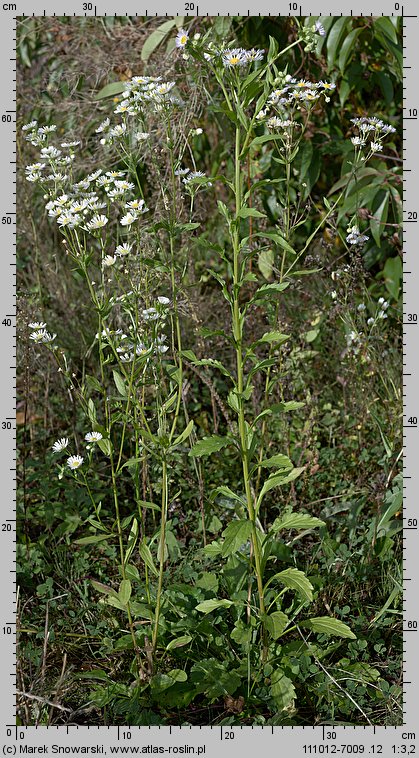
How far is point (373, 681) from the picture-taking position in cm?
255

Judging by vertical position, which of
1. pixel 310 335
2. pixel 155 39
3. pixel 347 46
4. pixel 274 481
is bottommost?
pixel 274 481

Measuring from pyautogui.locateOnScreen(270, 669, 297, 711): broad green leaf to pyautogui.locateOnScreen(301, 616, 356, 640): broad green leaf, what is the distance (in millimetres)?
163

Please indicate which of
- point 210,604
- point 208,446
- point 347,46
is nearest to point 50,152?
point 208,446

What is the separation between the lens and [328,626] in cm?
Result: 247

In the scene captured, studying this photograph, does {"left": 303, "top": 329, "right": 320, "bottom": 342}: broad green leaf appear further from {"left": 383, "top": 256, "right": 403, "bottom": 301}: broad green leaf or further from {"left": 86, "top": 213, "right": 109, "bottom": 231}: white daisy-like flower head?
{"left": 86, "top": 213, "right": 109, "bottom": 231}: white daisy-like flower head

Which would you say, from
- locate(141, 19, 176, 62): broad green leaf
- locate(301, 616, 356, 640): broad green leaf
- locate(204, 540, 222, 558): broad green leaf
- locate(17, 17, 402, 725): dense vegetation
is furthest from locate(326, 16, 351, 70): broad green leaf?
locate(301, 616, 356, 640): broad green leaf

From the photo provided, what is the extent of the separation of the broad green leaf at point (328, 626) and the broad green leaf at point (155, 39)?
2.65 meters

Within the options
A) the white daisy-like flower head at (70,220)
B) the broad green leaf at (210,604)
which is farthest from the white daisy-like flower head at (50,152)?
the broad green leaf at (210,604)

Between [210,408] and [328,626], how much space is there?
1577 millimetres

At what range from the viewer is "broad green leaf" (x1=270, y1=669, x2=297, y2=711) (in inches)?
93.4

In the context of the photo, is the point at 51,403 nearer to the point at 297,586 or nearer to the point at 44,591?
the point at 44,591

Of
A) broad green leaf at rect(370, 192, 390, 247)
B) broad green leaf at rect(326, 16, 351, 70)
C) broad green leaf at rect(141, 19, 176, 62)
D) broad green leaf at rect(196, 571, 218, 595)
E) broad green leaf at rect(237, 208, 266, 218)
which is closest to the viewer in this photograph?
broad green leaf at rect(237, 208, 266, 218)

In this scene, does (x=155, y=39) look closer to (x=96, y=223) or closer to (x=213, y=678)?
(x=96, y=223)

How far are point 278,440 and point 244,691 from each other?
47.5 inches
